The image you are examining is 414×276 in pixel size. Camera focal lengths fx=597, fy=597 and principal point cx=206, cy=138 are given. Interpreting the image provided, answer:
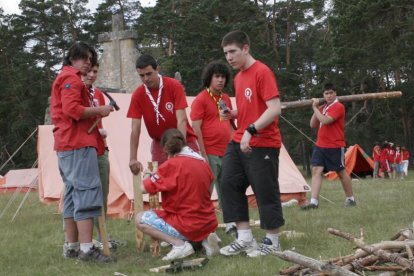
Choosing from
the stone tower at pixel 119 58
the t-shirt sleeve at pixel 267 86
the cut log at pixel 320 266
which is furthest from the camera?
the stone tower at pixel 119 58

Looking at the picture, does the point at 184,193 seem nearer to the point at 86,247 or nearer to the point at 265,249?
the point at 265,249

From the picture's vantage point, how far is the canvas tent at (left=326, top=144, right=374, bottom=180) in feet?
71.4

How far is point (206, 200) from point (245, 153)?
0.49 m

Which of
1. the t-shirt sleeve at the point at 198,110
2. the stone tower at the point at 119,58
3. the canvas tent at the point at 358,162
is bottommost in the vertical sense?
the canvas tent at the point at 358,162

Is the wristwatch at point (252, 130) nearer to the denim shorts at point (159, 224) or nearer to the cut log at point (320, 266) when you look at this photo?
the denim shorts at point (159, 224)

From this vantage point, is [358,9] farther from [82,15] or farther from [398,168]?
[82,15]

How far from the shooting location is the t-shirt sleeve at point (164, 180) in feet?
14.8

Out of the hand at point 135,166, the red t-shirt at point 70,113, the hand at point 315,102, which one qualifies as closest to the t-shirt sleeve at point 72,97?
the red t-shirt at point 70,113

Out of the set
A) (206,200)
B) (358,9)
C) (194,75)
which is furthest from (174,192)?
(194,75)

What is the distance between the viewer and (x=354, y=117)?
31.1 meters

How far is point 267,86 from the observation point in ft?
14.5

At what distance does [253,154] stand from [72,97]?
1450 mm

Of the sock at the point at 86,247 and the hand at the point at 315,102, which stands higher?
the hand at the point at 315,102

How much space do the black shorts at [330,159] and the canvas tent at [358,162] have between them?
1398 cm
